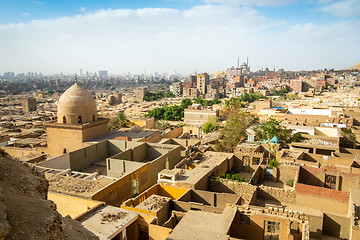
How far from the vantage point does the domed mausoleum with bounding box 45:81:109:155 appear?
20.4m

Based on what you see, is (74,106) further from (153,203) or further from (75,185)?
(153,203)

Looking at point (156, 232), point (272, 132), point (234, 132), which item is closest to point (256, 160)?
point (272, 132)

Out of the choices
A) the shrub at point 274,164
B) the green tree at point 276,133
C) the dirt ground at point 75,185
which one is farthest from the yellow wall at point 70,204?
the green tree at point 276,133

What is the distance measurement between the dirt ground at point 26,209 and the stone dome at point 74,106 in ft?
55.6

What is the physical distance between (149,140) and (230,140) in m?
7.94

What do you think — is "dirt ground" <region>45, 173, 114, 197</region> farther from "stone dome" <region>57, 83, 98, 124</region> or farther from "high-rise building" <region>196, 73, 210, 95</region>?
"high-rise building" <region>196, 73, 210, 95</region>

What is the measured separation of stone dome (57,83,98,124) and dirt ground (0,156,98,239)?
Answer: 667 inches

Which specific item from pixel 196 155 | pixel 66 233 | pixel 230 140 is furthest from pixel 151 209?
pixel 230 140

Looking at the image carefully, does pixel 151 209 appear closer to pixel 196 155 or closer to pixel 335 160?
pixel 196 155

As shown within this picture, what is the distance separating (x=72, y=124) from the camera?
66.9 feet

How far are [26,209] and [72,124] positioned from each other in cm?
1810

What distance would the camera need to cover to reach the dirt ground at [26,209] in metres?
3.04

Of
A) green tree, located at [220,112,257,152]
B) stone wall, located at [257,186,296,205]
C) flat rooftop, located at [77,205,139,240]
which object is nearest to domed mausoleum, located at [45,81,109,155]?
flat rooftop, located at [77,205,139,240]

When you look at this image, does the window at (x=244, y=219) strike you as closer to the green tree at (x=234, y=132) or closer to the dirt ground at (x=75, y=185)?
the dirt ground at (x=75, y=185)
